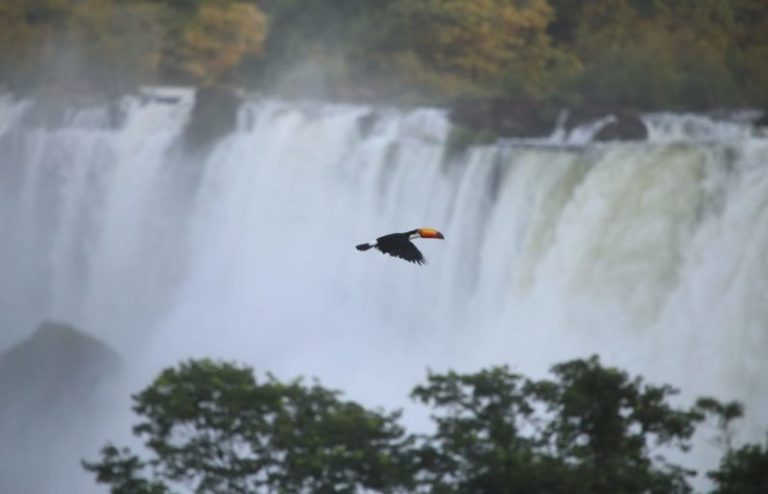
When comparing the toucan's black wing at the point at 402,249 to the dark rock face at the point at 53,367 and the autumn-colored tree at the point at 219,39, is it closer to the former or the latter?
the dark rock face at the point at 53,367

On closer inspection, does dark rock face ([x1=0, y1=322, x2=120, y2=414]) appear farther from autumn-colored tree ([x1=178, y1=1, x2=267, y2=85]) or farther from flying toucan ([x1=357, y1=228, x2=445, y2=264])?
flying toucan ([x1=357, y1=228, x2=445, y2=264])

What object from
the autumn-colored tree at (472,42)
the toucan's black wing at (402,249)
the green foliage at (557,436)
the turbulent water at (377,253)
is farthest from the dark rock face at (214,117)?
the toucan's black wing at (402,249)

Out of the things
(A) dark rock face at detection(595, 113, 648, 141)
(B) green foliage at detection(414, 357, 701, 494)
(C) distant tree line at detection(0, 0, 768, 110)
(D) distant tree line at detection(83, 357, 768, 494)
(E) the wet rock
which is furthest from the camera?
(E) the wet rock

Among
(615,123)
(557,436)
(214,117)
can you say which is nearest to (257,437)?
(557,436)

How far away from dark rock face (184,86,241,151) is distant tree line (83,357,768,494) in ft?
62.8

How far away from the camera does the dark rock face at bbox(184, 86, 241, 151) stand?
41.8 metres

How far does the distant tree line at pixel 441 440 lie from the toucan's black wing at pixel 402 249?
5.98 meters

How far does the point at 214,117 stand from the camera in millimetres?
41938

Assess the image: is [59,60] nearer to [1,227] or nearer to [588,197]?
[1,227]

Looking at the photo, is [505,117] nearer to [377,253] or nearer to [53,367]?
[377,253]

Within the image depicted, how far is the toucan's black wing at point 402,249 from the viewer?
47.3 feet

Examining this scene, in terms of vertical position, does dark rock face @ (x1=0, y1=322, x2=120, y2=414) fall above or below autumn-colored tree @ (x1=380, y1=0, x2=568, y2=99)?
below

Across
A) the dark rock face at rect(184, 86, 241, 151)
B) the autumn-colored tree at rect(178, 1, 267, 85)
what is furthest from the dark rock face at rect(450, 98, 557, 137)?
the autumn-colored tree at rect(178, 1, 267, 85)

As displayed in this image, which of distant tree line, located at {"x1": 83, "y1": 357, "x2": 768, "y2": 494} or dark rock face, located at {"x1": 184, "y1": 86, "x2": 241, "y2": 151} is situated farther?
dark rock face, located at {"x1": 184, "y1": 86, "x2": 241, "y2": 151}
